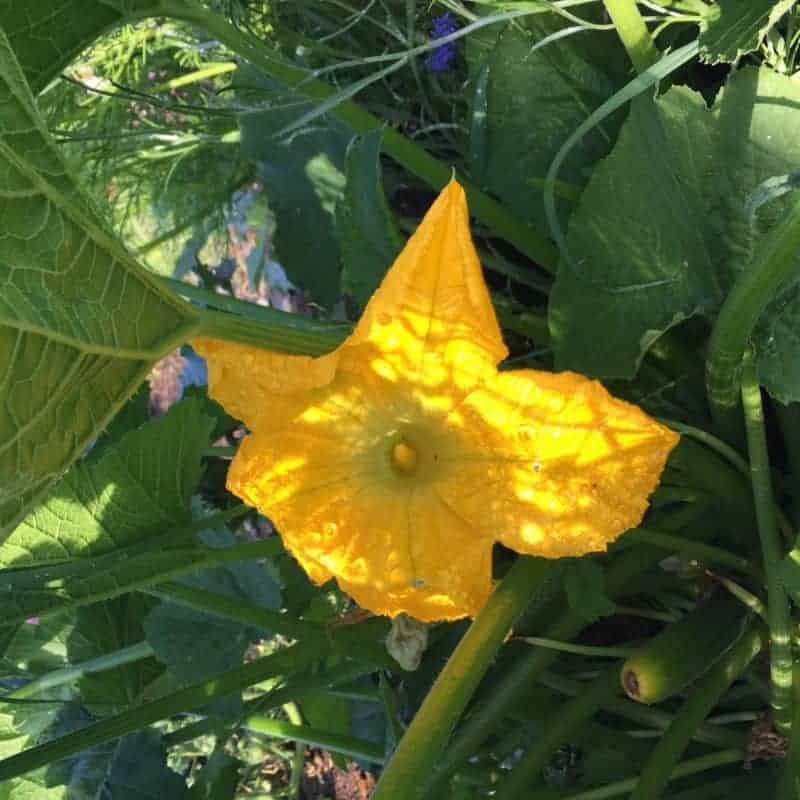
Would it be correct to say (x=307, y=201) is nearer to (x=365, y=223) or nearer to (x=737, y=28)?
(x=365, y=223)

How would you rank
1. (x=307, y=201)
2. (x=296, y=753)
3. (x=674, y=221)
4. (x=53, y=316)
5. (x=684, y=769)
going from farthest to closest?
(x=296, y=753) < (x=307, y=201) < (x=684, y=769) < (x=674, y=221) < (x=53, y=316)

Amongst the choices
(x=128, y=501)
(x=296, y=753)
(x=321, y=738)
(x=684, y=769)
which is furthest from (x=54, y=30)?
(x=296, y=753)

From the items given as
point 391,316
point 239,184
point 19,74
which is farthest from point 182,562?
point 239,184

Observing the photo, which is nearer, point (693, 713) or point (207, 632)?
point (693, 713)

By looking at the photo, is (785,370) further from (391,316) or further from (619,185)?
(391,316)

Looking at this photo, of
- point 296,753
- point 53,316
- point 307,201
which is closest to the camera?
point 53,316

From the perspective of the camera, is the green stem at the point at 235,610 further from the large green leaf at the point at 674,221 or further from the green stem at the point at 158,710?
the large green leaf at the point at 674,221

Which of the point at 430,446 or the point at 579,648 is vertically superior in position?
the point at 430,446
